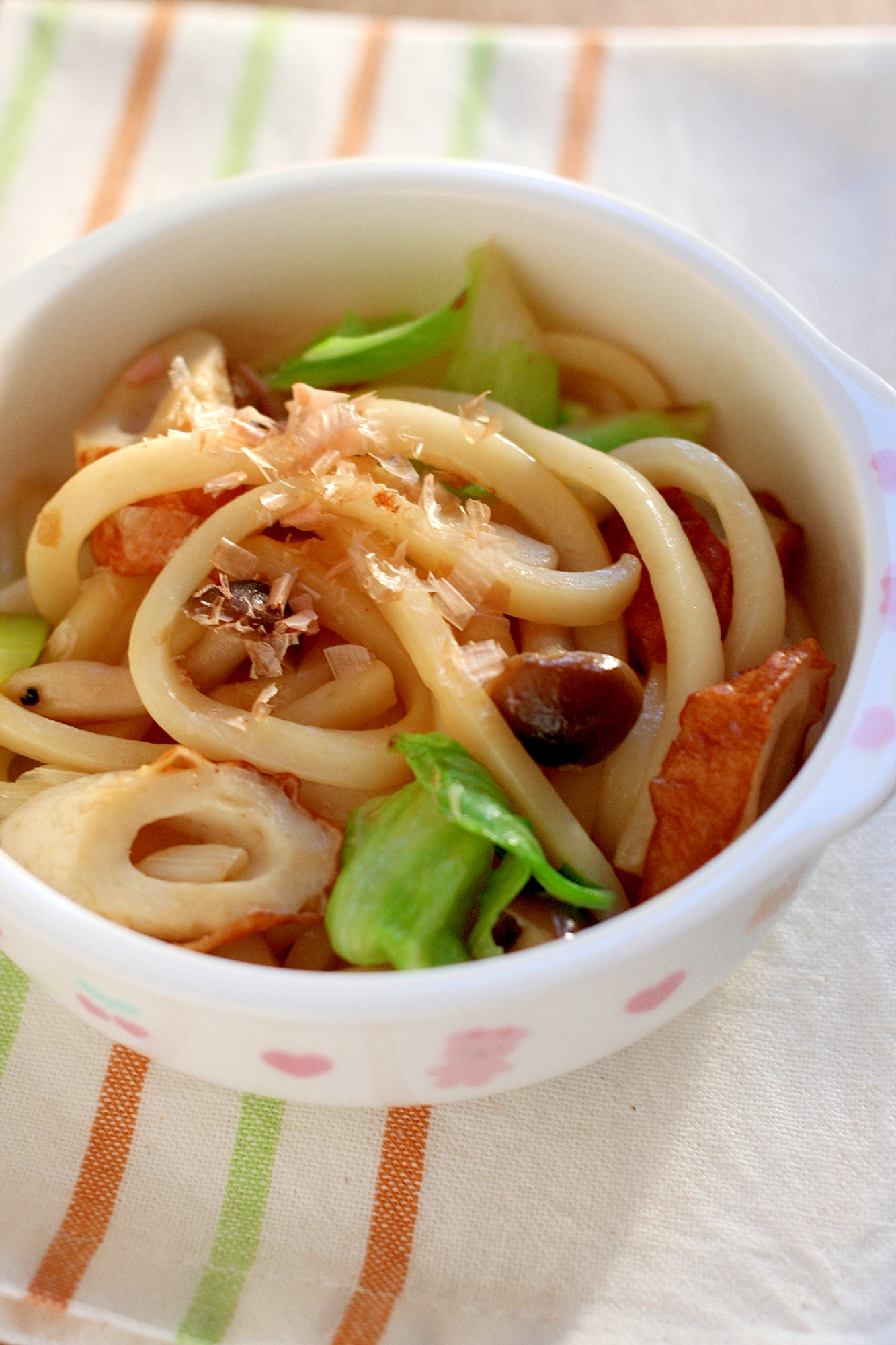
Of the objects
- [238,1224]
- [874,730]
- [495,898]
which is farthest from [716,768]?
[238,1224]

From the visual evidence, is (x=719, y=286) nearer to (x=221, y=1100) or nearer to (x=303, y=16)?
(x=221, y=1100)

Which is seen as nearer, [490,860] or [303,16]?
[490,860]

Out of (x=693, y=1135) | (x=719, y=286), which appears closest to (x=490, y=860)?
(x=693, y=1135)

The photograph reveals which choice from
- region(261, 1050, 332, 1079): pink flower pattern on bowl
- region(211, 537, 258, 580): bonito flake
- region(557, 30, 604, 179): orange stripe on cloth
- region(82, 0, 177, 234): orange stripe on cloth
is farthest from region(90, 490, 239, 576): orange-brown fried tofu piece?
region(557, 30, 604, 179): orange stripe on cloth

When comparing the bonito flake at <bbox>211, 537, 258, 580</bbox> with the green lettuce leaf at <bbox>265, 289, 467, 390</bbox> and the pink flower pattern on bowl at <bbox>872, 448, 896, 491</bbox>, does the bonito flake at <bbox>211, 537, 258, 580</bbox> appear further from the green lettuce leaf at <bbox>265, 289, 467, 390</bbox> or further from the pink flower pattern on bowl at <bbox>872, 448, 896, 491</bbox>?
the pink flower pattern on bowl at <bbox>872, 448, 896, 491</bbox>

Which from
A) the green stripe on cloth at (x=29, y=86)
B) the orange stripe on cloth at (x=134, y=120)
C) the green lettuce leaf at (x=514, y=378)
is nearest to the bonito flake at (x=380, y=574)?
the green lettuce leaf at (x=514, y=378)

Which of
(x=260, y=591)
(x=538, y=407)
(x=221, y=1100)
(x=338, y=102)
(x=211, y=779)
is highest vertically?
Result: (x=338, y=102)

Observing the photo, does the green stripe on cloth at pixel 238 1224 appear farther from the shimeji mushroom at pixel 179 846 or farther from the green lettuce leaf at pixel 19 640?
the green lettuce leaf at pixel 19 640
